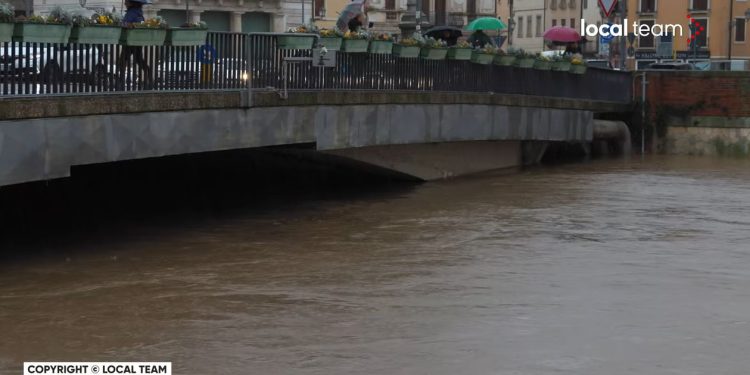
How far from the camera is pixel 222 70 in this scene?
62.8ft

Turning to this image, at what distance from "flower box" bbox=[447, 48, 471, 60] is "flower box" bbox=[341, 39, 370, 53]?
136 inches

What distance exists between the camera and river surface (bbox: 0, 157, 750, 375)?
1185 centimetres

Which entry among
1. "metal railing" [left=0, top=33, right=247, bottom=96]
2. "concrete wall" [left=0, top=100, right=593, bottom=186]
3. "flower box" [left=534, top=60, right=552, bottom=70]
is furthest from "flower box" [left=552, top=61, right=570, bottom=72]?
"metal railing" [left=0, top=33, right=247, bottom=96]

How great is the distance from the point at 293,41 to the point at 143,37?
3.74 m

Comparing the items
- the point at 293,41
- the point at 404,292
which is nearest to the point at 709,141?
the point at 293,41

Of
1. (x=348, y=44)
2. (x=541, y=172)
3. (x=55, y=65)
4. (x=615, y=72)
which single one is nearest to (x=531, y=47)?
(x=615, y=72)

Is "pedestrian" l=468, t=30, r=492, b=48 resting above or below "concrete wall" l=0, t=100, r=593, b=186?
above

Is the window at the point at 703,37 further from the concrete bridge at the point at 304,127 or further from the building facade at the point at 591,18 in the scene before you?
the concrete bridge at the point at 304,127

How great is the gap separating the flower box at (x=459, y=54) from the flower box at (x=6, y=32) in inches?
468

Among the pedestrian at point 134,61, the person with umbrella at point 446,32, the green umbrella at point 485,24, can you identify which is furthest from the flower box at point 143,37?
the green umbrella at point 485,24

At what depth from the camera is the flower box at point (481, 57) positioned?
27.3 meters

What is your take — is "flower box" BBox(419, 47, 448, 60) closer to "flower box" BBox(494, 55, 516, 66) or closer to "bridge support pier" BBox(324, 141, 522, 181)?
"bridge support pier" BBox(324, 141, 522, 181)

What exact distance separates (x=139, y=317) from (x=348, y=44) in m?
9.80

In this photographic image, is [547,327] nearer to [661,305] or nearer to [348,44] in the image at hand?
[661,305]
